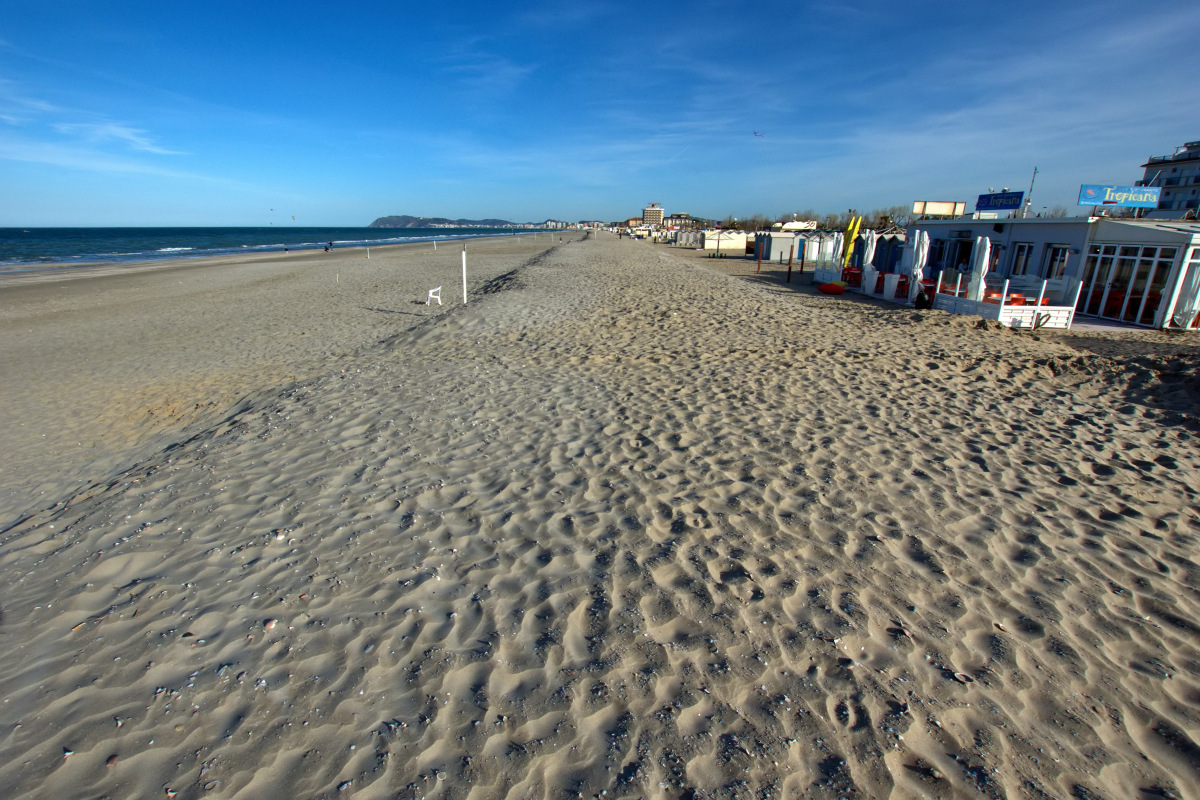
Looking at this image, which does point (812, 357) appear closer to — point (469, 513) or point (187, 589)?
point (469, 513)

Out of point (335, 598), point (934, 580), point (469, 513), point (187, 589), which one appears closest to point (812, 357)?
point (934, 580)

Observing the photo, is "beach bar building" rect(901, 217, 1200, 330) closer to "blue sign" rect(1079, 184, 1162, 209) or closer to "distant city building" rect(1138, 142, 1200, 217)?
"blue sign" rect(1079, 184, 1162, 209)

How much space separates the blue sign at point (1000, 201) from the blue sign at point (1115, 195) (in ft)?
9.01

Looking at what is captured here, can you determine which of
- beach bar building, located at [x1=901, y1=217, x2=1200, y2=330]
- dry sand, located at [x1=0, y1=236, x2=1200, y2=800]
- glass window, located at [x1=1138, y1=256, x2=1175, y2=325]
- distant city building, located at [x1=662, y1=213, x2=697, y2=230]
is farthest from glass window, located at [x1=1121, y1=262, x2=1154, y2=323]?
distant city building, located at [x1=662, y1=213, x2=697, y2=230]

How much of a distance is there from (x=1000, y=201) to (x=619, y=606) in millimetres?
22080

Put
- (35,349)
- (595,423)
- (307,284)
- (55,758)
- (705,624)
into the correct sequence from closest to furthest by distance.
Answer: (55,758) < (705,624) < (595,423) < (35,349) < (307,284)

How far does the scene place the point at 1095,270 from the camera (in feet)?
47.5

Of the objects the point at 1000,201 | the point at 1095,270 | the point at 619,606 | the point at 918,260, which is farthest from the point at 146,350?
the point at 1000,201

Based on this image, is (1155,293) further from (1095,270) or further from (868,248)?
(868,248)

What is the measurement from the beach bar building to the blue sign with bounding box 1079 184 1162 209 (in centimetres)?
73

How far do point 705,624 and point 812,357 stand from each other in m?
6.54

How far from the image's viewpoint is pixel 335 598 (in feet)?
10.7

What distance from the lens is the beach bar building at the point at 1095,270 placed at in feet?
41.2

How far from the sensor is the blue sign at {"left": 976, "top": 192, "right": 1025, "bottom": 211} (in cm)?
1772
